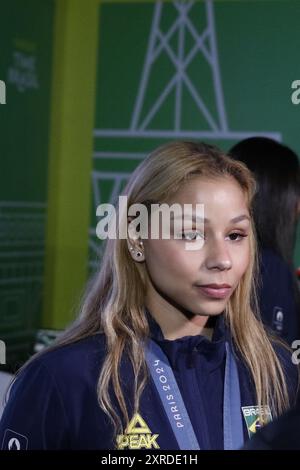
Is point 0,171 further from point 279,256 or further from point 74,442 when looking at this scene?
point 74,442

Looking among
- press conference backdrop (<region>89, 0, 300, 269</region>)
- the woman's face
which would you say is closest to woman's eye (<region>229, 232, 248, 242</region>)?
the woman's face

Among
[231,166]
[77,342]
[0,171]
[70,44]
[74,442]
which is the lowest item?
[74,442]

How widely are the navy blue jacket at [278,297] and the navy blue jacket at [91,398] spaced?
1.26 meters

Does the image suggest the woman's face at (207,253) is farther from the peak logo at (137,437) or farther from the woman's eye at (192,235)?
the peak logo at (137,437)

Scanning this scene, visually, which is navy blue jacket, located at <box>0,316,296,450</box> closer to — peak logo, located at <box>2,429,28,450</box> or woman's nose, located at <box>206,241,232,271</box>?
peak logo, located at <box>2,429,28,450</box>

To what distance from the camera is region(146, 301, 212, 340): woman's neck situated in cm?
125

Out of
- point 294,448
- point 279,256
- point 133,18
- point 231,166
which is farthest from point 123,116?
point 294,448

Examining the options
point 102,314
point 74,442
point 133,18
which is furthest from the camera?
point 133,18

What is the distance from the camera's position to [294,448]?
2.24ft

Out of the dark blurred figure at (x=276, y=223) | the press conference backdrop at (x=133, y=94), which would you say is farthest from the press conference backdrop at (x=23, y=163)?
the dark blurred figure at (x=276, y=223)

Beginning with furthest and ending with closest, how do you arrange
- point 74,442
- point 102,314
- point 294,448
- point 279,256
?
point 279,256 → point 102,314 → point 74,442 → point 294,448

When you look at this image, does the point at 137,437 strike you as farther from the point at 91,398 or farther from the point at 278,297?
the point at 278,297

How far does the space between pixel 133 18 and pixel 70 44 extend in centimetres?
39

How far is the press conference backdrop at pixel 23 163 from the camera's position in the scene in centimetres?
439
